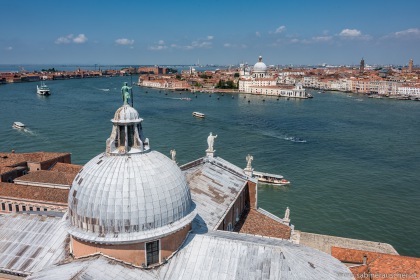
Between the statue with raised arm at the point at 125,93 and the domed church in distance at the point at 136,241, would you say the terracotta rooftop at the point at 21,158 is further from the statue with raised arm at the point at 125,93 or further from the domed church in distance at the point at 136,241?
the statue with raised arm at the point at 125,93

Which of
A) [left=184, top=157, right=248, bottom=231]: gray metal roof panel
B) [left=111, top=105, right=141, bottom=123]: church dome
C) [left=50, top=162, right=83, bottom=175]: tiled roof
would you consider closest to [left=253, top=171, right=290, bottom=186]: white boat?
[left=184, top=157, right=248, bottom=231]: gray metal roof panel

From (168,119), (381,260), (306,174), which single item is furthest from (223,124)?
(381,260)

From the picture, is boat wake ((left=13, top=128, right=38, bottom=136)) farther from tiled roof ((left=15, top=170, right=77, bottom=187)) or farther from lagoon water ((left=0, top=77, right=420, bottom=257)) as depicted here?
tiled roof ((left=15, top=170, right=77, bottom=187))

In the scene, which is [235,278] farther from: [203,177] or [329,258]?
[203,177]

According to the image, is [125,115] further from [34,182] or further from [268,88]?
[268,88]

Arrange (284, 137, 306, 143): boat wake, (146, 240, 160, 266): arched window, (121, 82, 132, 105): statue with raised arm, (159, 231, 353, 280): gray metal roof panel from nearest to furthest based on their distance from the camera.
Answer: (159, 231, 353, 280): gray metal roof panel, (146, 240, 160, 266): arched window, (121, 82, 132, 105): statue with raised arm, (284, 137, 306, 143): boat wake

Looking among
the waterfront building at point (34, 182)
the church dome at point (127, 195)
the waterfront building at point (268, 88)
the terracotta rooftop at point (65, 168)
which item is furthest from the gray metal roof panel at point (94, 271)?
the waterfront building at point (268, 88)

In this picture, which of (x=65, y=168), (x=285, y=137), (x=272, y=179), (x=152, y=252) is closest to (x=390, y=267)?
(x=152, y=252)
